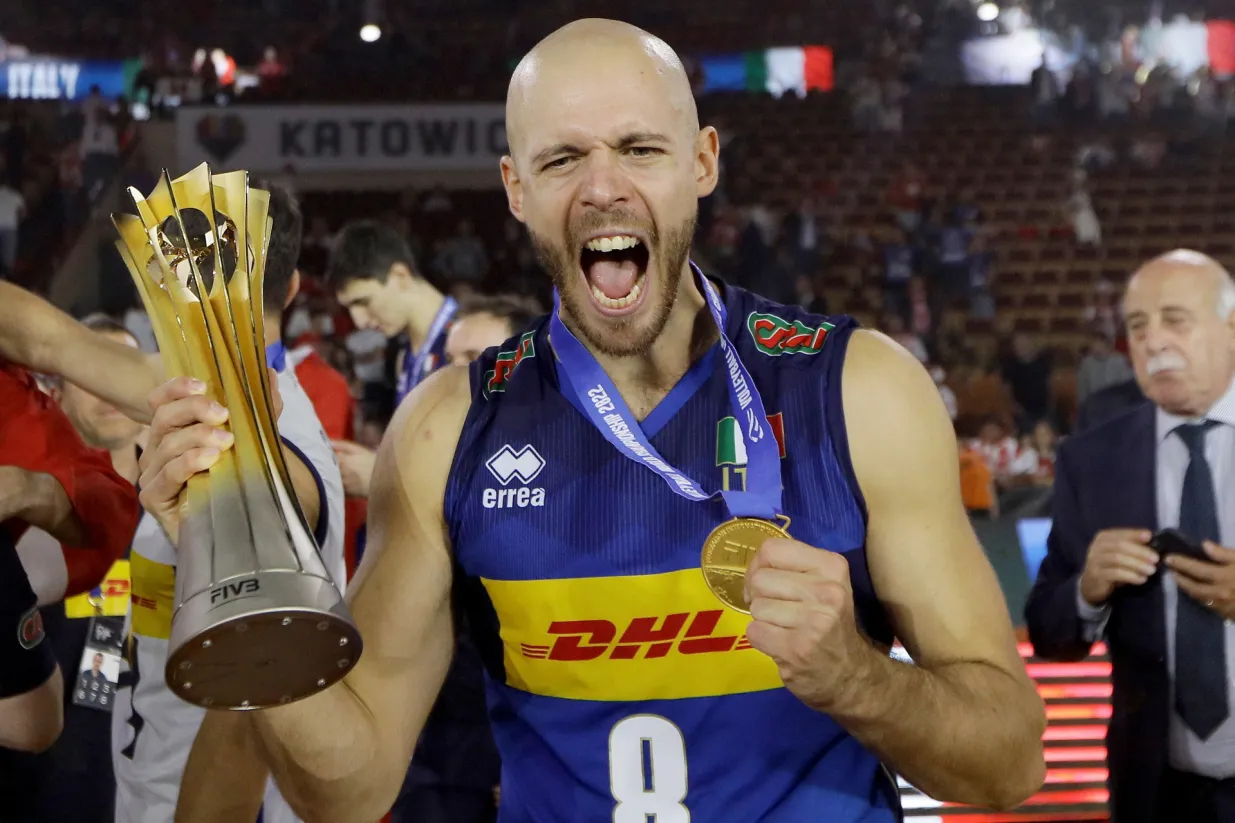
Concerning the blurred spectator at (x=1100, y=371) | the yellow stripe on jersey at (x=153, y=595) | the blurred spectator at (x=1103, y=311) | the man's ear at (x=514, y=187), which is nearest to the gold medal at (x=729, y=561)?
the man's ear at (x=514, y=187)

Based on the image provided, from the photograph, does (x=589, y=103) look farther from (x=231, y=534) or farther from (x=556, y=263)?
(x=231, y=534)

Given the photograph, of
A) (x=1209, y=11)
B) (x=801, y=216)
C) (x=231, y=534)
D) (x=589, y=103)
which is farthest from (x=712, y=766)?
(x=1209, y=11)

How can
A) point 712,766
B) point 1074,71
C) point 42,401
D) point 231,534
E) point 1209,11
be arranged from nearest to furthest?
point 231,534 → point 712,766 → point 42,401 → point 1074,71 → point 1209,11

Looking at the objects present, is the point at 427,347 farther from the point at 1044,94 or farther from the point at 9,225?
the point at 1044,94

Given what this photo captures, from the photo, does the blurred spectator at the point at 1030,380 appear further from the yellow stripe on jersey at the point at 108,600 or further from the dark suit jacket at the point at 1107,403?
the yellow stripe on jersey at the point at 108,600

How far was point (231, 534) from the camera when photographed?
4.72ft

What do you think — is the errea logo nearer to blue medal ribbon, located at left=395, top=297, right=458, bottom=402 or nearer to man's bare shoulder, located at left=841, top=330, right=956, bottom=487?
man's bare shoulder, located at left=841, top=330, right=956, bottom=487

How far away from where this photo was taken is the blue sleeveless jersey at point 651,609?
193cm

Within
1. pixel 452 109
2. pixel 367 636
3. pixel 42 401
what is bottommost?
pixel 367 636

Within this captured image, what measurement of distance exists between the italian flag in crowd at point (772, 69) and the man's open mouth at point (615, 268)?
1702 centimetres

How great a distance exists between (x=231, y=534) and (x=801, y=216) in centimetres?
1395

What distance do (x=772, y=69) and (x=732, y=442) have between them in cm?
1804

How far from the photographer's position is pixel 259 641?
4.59 feet

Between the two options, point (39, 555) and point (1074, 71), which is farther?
point (1074, 71)
